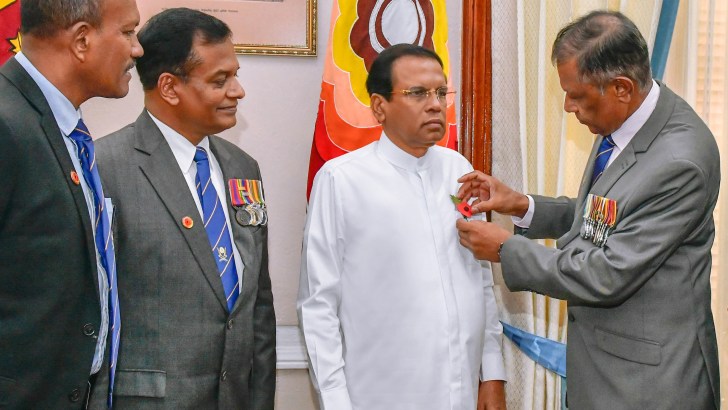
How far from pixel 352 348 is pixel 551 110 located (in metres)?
1.40

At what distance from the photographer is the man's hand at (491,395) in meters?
2.33

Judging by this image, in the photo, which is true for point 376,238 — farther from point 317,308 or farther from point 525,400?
point 525,400

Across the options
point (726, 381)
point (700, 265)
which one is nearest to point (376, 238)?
point (700, 265)

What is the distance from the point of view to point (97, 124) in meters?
3.04

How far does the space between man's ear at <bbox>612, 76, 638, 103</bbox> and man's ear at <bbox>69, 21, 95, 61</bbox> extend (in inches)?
53.1

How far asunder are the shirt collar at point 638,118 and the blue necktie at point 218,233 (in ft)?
3.75

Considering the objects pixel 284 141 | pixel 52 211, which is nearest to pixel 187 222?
pixel 52 211

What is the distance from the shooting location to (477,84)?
311 centimetres

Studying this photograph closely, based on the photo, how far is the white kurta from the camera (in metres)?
2.14

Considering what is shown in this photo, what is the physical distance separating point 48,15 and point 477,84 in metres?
1.97

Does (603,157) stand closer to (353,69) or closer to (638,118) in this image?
(638,118)

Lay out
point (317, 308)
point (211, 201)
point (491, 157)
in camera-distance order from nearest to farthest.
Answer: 1. point (211, 201)
2. point (317, 308)
3. point (491, 157)

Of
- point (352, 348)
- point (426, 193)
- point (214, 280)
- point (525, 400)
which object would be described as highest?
point (426, 193)

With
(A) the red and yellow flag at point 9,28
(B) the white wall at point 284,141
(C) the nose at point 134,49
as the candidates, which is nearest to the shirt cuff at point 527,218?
(B) the white wall at point 284,141
